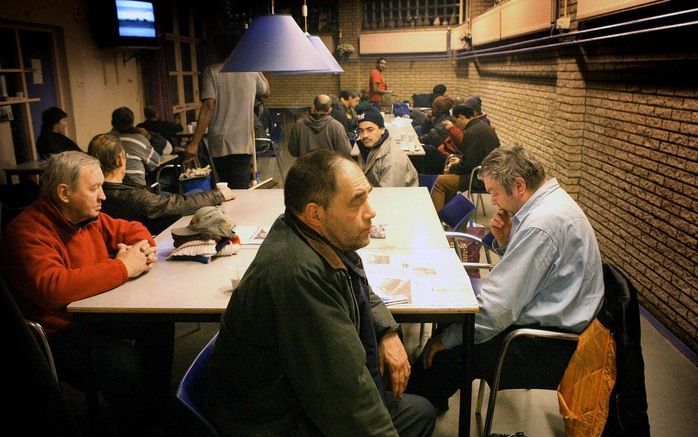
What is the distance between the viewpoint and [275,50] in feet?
9.45

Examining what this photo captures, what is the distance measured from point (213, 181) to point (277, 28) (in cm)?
217

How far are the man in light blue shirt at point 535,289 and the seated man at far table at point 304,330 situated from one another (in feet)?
2.38

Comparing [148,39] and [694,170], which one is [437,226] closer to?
[694,170]

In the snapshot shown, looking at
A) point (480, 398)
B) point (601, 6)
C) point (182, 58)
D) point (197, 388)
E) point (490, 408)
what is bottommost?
point (480, 398)

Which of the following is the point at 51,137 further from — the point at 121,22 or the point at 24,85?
the point at 121,22

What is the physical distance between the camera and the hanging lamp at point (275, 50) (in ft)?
9.36

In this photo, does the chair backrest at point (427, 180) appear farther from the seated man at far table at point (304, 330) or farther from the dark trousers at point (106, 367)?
the seated man at far table at point (304, 330)

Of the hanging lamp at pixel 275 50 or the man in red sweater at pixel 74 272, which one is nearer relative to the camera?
the man in red sweater at pixel 74 272

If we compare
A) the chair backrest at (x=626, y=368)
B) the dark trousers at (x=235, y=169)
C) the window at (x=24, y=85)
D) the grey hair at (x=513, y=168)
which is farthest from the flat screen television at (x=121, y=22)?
the chair backrest at (x=626, y=368)

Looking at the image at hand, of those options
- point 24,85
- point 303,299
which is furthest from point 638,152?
point 24,85

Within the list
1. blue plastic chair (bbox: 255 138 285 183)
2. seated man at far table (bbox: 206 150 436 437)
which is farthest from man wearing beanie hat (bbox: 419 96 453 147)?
seated man at far table (bbox: 206 150 436 437)

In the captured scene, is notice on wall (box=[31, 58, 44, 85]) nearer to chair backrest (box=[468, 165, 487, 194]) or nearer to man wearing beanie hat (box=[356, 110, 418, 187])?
man wearing beanie hat (box=[356, 110, 418, 187])

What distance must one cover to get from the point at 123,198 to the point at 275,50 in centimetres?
111

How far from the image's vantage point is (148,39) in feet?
26.1
